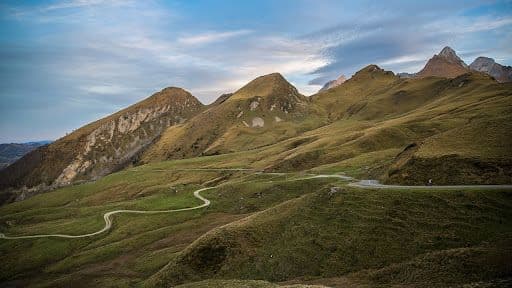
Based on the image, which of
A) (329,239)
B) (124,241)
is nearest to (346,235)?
(329,239)

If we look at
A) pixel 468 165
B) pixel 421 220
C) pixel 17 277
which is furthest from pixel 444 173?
pixel 17 277

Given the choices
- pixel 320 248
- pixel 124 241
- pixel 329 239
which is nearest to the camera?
pixel 320 248

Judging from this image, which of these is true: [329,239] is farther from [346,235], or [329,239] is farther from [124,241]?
[124,241]

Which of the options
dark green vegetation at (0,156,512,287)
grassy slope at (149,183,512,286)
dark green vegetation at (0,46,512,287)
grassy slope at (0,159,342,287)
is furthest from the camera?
grassy slope at (0,159,342,287)

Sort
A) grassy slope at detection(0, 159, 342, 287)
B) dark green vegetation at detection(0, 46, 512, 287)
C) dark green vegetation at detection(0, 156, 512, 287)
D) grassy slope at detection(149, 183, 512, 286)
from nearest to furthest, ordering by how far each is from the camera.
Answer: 1. dark green vegetation at detection(0, 156, 512, 287)
2. dark green vegetation at detection(0, 46, 512, 287)
3. grassy slope at detection(149, 183, 512, 286)
4. grassy slope at detection(0, 159, 342, 287)

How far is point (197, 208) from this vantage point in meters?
110

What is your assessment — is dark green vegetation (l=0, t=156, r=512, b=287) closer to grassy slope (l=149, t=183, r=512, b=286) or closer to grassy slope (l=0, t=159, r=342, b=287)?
grassy slope (l=149, t=183, r=512, b=286)

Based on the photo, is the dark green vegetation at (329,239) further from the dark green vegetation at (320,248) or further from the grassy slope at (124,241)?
the grassy slope at (124,241)

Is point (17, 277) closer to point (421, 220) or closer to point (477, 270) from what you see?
point (421, 220)

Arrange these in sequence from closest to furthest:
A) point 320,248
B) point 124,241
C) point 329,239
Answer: point 320,248
point 329,239
point 124,241

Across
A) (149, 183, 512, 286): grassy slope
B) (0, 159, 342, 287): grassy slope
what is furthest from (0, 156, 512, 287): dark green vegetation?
(0, 159, 342, 287): grassy slope

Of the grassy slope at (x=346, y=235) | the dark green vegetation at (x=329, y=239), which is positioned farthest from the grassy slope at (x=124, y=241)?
the grassy slope at (x=346, y=235)

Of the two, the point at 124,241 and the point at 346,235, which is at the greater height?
the point at 346,235

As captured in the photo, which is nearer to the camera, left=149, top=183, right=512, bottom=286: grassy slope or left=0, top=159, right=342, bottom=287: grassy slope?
left=149, top=183, right=512, bottom=286: grassy slope
